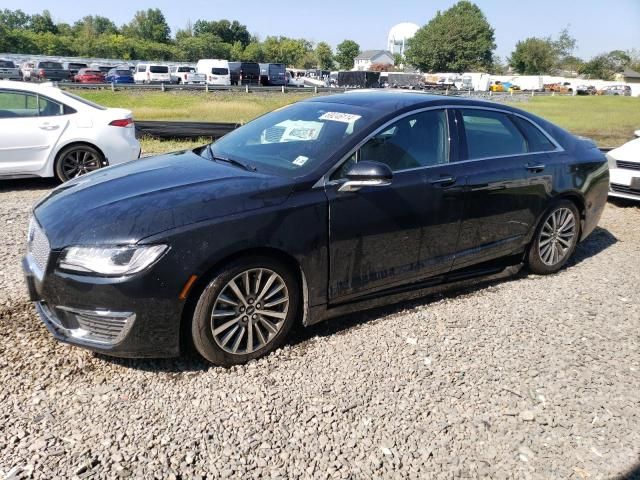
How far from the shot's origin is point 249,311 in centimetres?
322

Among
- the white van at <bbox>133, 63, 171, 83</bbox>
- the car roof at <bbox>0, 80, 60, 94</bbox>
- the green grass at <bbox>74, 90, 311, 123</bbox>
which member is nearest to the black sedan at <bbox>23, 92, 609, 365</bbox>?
the car roof at <bbox>0, 80, 60, 94</bbox>

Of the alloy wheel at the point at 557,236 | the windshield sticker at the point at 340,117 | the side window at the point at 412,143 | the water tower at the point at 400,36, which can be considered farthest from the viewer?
the water tower at the point at 400,36

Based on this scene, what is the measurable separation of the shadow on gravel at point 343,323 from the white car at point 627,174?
2.52 meters

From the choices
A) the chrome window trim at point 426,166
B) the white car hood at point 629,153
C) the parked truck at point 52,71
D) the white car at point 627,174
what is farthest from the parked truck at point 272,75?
the chrome window trim at point 426,166

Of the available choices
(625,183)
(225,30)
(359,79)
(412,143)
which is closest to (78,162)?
(412,143)

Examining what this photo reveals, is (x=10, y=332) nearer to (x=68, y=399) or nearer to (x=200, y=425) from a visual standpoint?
(x=68, y=399)

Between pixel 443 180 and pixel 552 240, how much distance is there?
5.41 feet

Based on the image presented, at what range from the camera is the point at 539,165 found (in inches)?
182

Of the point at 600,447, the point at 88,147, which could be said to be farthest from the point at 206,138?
the point at 600,447

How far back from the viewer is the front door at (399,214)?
350 cm

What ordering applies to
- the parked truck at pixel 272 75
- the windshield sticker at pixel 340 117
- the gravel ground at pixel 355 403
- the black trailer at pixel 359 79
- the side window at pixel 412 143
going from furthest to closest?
the black trailer at pixel 359 79, the parked truck at pixel 272 75, the windshield sticker at pixel 340 117, the side window at pixel 412 143, the gravel ground at pixel 355 403

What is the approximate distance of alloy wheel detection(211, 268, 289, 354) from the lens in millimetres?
3127

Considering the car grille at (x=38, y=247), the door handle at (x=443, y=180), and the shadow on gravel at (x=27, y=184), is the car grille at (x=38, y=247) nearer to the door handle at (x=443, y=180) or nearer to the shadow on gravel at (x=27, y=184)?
the door handle at (x=443, y=180)

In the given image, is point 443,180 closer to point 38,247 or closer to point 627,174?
point 38,247
